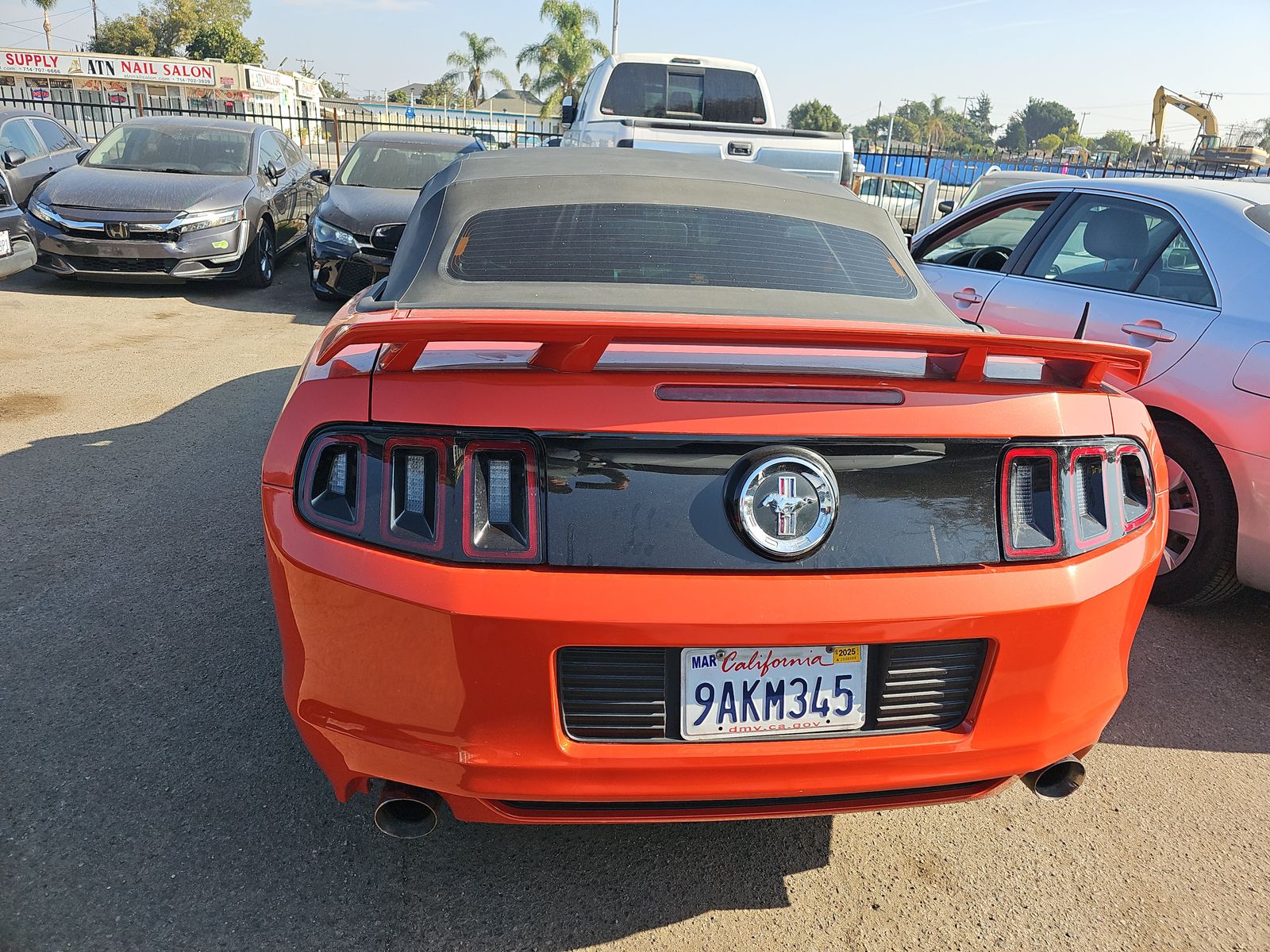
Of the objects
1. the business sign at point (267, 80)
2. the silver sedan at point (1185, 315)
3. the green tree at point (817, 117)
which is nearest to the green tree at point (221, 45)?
the business sign at point (267, 80)

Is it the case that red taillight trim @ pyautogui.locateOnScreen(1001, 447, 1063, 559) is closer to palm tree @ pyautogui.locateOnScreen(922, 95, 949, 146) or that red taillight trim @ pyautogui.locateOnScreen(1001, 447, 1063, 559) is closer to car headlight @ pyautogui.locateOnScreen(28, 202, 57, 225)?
car headlight @ pyautogui.locateOnScreen(28, 202, 57, 225)

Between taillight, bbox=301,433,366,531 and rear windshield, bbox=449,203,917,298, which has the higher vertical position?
rear windshield, bbox=449,203,917,298

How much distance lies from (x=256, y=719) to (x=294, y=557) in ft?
3.82

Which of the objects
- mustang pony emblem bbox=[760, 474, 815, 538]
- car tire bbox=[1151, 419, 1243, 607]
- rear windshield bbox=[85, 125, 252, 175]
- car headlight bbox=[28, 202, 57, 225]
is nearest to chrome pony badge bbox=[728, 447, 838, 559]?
mustang pony emblem bbox=[760, 474, 815, 538]

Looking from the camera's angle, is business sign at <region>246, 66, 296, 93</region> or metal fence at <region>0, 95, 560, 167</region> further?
business sign at <region>246, 66, 296, 93</region>

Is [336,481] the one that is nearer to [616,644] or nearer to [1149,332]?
[616,644]

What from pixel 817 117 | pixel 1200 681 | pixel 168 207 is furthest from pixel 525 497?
pixel 817 117

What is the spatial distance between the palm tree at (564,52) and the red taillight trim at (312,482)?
53033mm

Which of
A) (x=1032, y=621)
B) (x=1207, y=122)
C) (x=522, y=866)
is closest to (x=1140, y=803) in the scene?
(x=1032, y=621)

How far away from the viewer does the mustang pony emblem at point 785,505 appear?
176 centimetres

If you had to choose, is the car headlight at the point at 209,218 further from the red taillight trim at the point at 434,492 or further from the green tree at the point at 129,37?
the green tree at the point at 129,37

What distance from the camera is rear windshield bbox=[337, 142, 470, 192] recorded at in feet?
31.7

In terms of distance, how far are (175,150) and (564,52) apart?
155 feet

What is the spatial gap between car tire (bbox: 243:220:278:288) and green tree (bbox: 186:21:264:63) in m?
72.4
